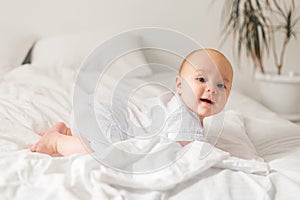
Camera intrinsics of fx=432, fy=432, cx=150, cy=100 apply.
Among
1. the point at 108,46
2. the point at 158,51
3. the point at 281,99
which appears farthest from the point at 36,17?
the point at 281,99

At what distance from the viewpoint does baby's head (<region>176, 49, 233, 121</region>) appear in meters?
1.12

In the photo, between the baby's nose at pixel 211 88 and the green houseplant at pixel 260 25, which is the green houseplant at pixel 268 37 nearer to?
the green houseplant at pixel 260 25

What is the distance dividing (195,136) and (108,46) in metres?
1.49

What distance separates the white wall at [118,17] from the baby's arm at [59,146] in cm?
161

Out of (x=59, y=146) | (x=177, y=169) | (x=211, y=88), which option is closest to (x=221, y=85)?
(x=211, y=88)

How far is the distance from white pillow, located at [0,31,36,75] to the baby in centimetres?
145

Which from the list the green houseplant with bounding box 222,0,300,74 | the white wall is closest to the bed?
the green houseplant with bounding box 222,0,300,74

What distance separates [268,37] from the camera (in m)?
2.70

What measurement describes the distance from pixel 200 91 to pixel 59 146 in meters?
0.40

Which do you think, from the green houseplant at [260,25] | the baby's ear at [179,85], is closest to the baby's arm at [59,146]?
the baby's ear at [179,85]

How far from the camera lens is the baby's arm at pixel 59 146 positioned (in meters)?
1.11

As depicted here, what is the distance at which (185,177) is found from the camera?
90 cm

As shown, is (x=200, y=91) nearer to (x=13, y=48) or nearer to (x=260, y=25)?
(x=260, y=25)

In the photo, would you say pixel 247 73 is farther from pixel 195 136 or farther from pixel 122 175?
pixel 122 175
